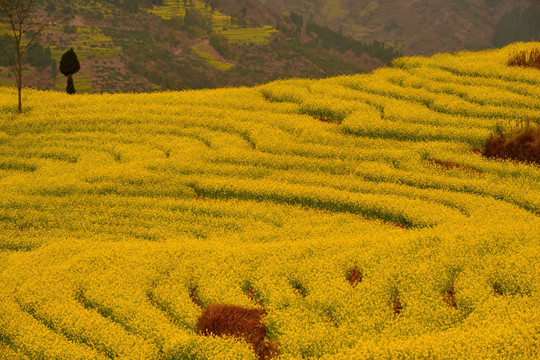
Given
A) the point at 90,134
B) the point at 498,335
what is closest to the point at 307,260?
the point at 498,335

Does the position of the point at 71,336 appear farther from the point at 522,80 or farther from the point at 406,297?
the point at 522,80

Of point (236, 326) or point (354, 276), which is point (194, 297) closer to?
point (236, 326)

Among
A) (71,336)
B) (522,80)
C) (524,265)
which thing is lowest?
(71,336)

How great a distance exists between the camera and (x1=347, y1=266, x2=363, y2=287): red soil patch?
1137cm

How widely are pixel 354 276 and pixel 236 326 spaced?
3.11 meters

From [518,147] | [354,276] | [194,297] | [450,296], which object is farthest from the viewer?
[518,147]

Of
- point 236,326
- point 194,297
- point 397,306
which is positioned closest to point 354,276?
point 397,306

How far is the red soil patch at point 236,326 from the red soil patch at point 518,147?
38.3 ft

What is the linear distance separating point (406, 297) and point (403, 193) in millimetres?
5978

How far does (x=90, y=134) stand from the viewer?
65.9 ft

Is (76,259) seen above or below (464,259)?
below

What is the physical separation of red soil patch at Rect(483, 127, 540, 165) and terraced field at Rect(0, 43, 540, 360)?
60 centimetres

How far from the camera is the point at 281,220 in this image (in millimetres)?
14492

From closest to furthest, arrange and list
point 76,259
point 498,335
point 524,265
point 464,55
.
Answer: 1. point 498,335
2. point 524,265
3. point 76,259
4. point 464,55
